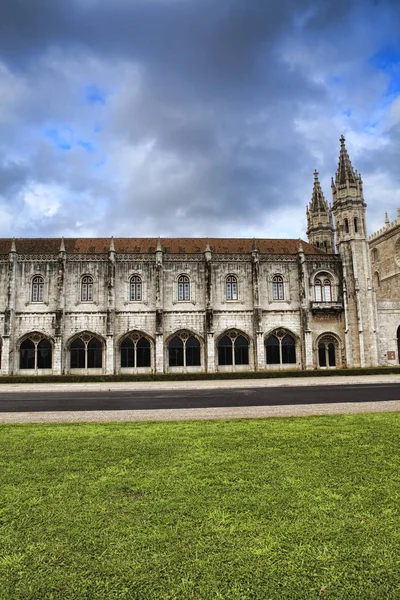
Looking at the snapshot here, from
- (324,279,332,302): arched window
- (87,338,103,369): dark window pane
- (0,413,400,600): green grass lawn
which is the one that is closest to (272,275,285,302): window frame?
(324,279,332,302): arched window

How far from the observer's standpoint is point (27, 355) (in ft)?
117

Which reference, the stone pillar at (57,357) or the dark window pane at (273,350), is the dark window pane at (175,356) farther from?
the stone pillar at (57,357)

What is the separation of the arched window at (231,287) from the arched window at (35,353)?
54.7 feet

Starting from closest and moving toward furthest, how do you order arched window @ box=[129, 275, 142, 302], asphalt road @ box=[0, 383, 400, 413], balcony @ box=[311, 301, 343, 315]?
asphalt road @ box=[0, 383, 400, 413] → arched window @ box=[129, 275, 142, 302] → balcony @ box=[311, 301, 343, 315]

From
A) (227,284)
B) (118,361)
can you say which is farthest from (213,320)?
(118,361)

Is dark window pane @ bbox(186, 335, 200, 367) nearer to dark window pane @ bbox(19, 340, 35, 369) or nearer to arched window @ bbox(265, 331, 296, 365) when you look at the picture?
arched window @ bbox(265, 331, 296, 365)

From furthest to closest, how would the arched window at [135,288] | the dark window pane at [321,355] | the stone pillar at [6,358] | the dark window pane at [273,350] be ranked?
the dark window pane at [321,355] < the dark window pane at [273,350] < the arched window at [135,288] < the stone pillar at [6,358]

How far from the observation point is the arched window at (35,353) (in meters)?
35.6

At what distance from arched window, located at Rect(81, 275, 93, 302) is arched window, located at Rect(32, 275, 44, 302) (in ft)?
Answer: 11.8

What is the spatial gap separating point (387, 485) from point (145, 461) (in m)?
4.03

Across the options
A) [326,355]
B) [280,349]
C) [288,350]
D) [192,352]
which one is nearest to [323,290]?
[326,355]

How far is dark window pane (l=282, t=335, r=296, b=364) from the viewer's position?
37.5 meters

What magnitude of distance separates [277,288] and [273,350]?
5836mm

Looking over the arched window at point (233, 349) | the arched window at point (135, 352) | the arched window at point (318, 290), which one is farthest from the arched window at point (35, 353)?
the arched window at point (318, 290)
